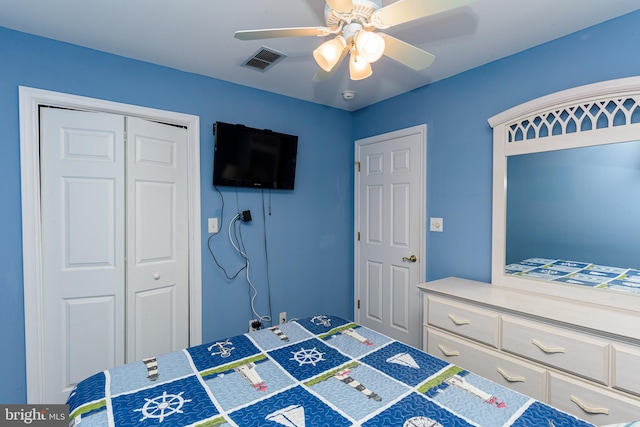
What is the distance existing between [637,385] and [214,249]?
2592mm

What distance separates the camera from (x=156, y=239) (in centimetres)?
237

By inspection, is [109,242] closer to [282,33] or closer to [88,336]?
[88,336]

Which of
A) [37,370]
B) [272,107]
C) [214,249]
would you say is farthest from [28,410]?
[272,107]

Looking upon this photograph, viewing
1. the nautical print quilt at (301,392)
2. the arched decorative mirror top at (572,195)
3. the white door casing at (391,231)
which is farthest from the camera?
the white door casing at (391,231)

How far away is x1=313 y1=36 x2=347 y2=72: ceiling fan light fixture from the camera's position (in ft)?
4.24

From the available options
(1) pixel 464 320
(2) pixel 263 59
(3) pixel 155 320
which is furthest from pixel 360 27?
(3) pixel 155 320

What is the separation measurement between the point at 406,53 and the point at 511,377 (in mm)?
1812

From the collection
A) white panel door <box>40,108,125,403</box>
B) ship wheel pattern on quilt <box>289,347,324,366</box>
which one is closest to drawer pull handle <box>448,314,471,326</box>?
ship wheel pattern on quilt <box>289,347,324,366</box>

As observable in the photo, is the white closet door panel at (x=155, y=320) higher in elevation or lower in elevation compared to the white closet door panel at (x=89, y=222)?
lower

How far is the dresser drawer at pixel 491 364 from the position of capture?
5.53 ft

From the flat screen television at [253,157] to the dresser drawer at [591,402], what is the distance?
2.28m

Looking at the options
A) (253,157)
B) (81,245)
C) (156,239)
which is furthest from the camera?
(253,157)

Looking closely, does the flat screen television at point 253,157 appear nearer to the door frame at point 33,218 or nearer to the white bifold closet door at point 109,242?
the white bifold closet door at point 109,242

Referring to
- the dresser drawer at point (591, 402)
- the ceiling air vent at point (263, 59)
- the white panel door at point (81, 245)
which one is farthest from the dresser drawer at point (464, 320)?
the white panel door at point (81, 245)
